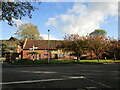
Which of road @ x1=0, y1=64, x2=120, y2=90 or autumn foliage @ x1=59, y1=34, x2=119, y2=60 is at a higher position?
autumn foliage @ x1=59, y1=34, x2=119, y2=60

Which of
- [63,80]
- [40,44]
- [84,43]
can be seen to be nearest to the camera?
[63,80]

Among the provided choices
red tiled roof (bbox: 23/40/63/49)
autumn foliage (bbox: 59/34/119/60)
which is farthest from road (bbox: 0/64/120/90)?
red tiled roof (bbox: 23/40/63/49)

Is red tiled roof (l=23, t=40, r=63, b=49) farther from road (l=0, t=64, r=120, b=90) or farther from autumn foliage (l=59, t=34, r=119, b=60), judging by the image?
road (l=0, t=64, r=120, b=90)

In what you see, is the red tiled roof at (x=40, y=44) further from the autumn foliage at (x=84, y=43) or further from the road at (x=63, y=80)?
the road at (x=63, y=80)

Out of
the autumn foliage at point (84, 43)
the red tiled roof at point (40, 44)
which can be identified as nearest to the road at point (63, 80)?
the autumn foliage at point (84, 43)

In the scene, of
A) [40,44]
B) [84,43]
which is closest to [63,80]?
[84,43]

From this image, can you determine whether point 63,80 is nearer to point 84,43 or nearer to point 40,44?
point 84,43

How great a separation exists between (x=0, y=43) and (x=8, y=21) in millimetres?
30498

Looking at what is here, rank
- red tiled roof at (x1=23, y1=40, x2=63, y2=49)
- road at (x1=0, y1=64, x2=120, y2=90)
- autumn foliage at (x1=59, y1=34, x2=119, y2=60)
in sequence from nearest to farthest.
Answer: road at (x1=0, y1=64, x2=120, y2=90), autumn foliage at (x1=59, y1=34, x2=119, y2=60), red tiled roof at (x1=23, y1=40, x2=63, y2=49)

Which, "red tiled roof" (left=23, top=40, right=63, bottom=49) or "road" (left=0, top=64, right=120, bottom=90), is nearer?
"road" (left=0, top=64, right=120, bottom=90)

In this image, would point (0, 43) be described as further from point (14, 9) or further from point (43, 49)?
point (14, 9)

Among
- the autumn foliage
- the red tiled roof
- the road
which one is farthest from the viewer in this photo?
the red tiled roof

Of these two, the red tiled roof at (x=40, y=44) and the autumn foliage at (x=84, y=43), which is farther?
the red tiled roof at (x=40, y=44)

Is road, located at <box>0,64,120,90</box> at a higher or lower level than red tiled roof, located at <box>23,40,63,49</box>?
lower
